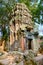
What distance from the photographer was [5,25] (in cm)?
2098

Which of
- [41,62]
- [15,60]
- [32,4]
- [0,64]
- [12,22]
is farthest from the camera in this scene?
[32,4]

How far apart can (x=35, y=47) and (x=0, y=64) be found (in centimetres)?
961

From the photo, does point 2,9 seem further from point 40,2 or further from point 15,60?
point 15,60

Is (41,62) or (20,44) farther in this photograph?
(20,44)

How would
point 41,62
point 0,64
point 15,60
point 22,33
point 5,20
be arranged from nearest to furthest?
point 0,64 < point 15,60 < point 41,62 < point 22,33 < point 5,20

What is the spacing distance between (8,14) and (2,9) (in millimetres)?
936

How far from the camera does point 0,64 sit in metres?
5.66

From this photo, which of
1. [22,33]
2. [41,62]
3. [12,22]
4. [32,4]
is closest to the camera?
[41,62]

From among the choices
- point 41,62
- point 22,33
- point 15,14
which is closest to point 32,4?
point 15,14

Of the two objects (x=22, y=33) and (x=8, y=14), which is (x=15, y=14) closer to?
(x=22, y=33)

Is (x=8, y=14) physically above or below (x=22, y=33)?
above

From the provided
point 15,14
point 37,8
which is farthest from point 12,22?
point 37,8

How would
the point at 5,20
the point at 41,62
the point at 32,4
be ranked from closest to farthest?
the point at 41,62 < the point at 5,20 < the point at 32,4

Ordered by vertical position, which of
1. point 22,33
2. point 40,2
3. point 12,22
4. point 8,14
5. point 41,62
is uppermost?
point 40,2
